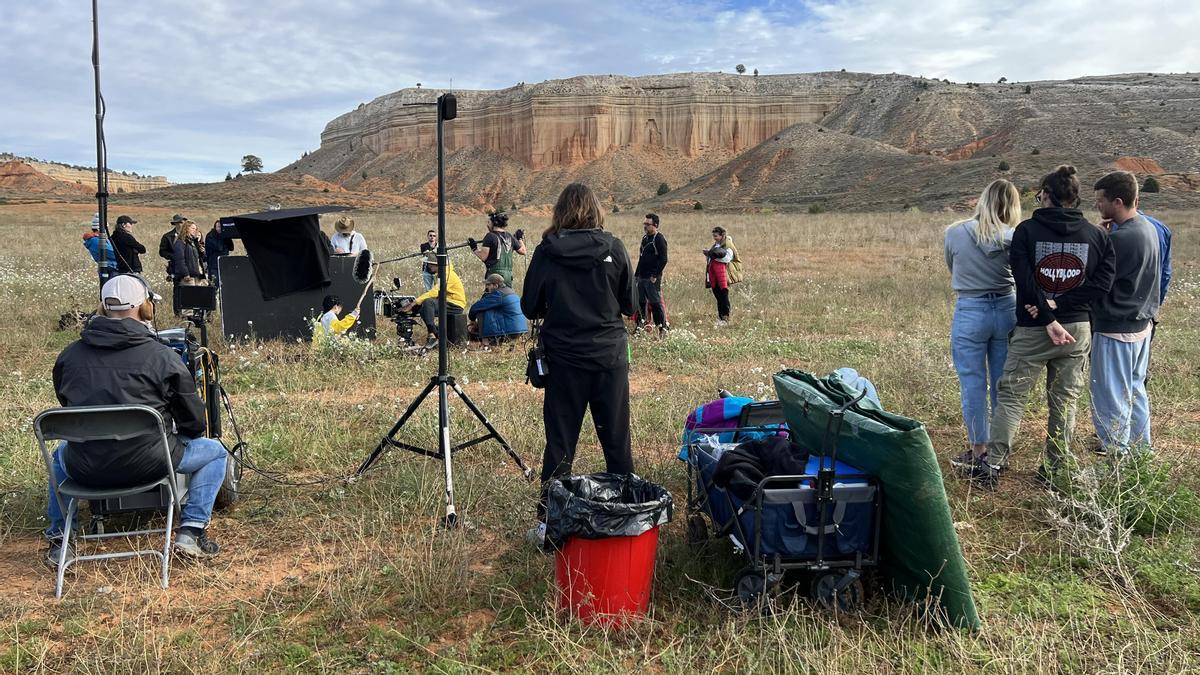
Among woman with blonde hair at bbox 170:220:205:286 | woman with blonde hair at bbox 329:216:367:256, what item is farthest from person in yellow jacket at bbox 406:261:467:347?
woman with blonde hair at bbox 170:220:205:286

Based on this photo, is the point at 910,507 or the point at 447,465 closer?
the point at 910,507

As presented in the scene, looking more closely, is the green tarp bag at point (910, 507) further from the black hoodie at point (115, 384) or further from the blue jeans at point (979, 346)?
the black hoodie at point (115, 384)

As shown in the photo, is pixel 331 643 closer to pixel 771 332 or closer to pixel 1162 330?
pixel 771 332

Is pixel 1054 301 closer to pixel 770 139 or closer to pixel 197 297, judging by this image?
pixel 197 297

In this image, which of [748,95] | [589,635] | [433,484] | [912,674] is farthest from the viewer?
[748,95]

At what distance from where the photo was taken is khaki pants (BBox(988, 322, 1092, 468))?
4.98 metres

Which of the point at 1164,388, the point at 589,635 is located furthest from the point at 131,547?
the point at 1164,388

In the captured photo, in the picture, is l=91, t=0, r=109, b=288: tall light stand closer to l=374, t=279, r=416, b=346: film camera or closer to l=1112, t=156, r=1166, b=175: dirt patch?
l=374, t=279, r=416, b=346: film camera

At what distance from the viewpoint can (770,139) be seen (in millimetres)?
74000

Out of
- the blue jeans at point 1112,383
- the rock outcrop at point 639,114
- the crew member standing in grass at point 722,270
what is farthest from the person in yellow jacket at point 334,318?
the rock outcrop at point 639,114

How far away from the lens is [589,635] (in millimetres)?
3447

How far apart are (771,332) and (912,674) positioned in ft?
27.9

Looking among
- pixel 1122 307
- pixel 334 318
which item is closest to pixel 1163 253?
pixel 1122 307

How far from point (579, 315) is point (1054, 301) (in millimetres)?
2932
